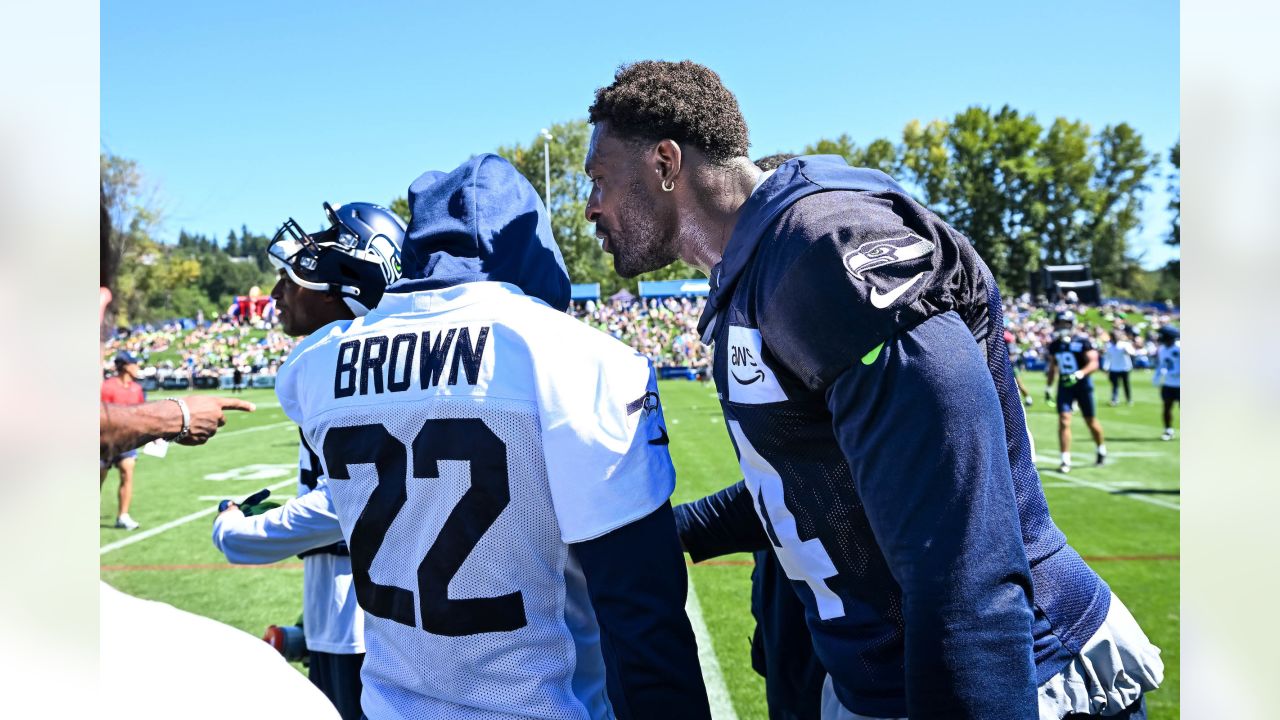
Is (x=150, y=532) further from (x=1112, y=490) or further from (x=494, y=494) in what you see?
(x=1112, y=490)

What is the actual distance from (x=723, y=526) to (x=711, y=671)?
3.04 metres

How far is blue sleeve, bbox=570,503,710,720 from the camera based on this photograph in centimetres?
146

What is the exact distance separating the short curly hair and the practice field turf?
4.58 feet

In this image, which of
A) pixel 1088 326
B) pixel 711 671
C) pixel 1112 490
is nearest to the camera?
pixel 711 671

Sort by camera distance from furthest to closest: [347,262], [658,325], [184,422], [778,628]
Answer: [658,325]
[347,262]
[184,422]
[778,628]

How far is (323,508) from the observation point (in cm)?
253

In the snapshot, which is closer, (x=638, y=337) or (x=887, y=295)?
(x=887, y=295)

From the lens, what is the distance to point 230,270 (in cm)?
7631

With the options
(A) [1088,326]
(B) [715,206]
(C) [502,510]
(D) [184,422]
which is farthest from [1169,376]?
(A) [1088,326]

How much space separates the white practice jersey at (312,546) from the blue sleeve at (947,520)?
169 cm

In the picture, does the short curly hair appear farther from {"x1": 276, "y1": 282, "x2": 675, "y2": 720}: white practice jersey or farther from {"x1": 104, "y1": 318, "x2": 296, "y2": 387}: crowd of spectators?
{"x1": 104, "y1": 318, "x2": 296, "y2": 387}: crowd of spectators

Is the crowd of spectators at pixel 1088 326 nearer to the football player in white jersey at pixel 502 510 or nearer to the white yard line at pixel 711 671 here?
the white yard line at pixel 711 671
